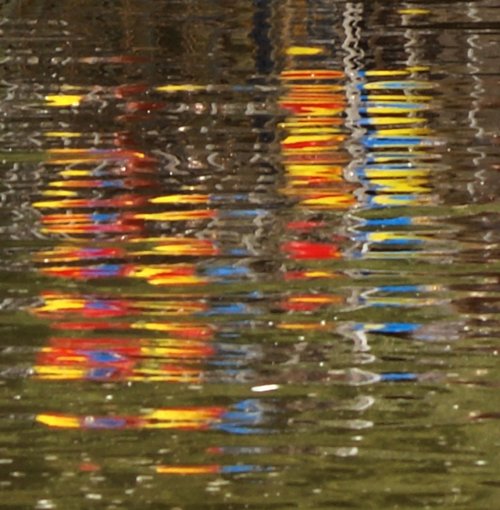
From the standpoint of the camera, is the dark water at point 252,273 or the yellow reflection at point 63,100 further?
the yellow reflection at point 63,100

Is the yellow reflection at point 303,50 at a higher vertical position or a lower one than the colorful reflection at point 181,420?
higher

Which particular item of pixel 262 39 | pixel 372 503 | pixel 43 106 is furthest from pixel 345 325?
pixel 262 39

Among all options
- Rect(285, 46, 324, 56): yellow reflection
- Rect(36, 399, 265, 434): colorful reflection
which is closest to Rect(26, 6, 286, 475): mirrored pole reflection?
Rect(36, 399, 265, 434): colorful reflection

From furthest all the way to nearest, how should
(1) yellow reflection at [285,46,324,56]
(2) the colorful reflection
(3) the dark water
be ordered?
(1) yellow reflection at [285,46,324,56] → (2) the colorful reflection → (3) the dark water

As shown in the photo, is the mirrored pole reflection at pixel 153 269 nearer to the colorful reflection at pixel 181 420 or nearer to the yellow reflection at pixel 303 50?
the colorful reflection at pixel 181 420

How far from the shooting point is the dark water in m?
3.61

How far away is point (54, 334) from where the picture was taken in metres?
4.39

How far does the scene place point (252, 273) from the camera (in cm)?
486

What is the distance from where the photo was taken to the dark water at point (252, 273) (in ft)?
11.8

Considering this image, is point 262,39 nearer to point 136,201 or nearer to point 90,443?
point 136,201

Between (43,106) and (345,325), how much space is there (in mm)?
2946

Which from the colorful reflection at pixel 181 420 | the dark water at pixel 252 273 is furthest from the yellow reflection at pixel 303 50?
the colorful reflection at pixel 181 420

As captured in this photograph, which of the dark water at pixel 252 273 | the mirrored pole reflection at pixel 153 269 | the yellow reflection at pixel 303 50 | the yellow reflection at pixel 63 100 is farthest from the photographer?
the yellow reflection at pixel 303 50

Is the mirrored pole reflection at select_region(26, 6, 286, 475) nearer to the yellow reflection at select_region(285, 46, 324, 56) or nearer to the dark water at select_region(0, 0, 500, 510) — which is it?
the dark water at select_region(0, 0, 500, 510)
